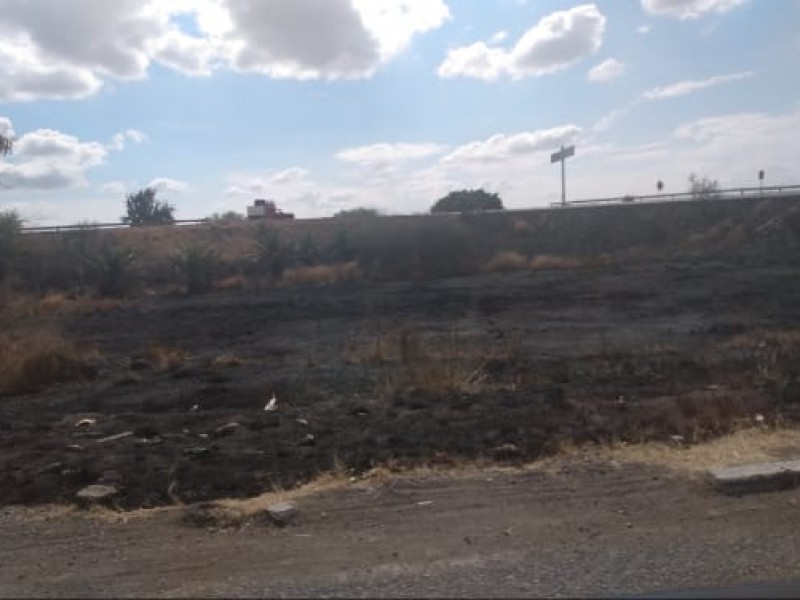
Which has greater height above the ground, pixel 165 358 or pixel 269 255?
pixel 269 255

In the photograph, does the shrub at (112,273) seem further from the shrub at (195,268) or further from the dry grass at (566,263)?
the dry grass at (566,263)

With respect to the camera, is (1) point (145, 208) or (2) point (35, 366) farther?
(1) point (145, 208)

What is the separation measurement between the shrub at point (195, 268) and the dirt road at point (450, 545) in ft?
130

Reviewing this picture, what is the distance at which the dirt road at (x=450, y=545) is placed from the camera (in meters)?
5.30

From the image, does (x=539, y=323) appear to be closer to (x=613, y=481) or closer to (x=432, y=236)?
(x=613, y=481)

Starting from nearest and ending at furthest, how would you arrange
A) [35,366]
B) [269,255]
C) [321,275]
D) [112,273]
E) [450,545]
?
[450,545]
[35,366]
[112,273]
[321,275]
[269,255]

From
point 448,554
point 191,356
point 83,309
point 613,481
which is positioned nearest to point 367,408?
point 613,481

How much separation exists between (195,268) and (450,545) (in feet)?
139

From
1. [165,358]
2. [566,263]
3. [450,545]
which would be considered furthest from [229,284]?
[450,545]

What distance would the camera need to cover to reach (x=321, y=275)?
48.1m

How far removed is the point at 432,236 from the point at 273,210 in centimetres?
3290

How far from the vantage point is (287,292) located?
4103 cm

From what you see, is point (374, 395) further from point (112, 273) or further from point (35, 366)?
point (112, 273)

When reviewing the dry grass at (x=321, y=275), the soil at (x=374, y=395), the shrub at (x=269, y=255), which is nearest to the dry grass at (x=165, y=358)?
the soil at (x=374, y=395)
